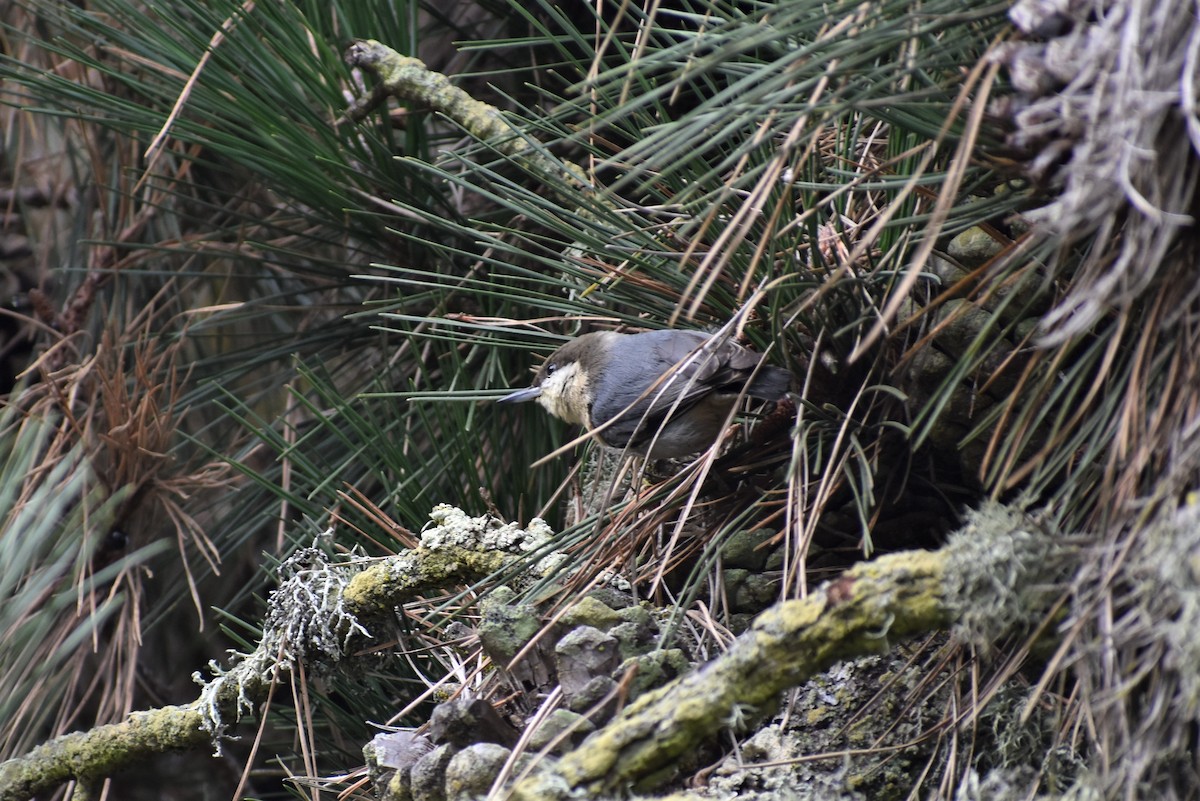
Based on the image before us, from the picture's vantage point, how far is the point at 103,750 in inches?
51.0

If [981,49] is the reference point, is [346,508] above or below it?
below

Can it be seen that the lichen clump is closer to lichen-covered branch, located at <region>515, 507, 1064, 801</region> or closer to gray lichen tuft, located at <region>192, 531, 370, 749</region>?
gray lichen tuft, located at <region>192, 531, 370, 749</region>

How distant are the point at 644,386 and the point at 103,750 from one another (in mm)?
920

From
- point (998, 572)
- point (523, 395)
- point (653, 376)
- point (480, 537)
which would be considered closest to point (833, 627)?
point (998, 572)

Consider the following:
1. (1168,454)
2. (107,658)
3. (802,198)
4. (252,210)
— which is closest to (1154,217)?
(1168,454)

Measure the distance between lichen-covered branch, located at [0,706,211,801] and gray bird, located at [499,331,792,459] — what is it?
1.90 feet

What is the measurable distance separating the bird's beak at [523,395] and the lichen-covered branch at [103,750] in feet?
1.88

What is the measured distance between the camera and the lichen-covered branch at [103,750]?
1.28 m

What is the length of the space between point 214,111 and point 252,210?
0.52 metres

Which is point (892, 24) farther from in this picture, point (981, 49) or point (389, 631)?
point (389, 631)

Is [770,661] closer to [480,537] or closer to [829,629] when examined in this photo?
[829,629]

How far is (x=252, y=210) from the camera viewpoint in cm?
214

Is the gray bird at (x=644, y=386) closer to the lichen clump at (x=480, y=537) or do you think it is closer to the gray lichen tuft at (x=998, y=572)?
the lichen clump at (x=480, y=537)

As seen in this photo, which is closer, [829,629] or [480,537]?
[829,629]
